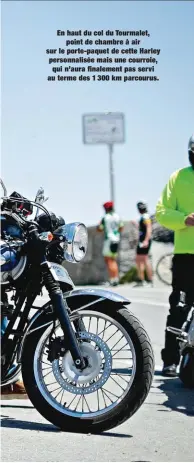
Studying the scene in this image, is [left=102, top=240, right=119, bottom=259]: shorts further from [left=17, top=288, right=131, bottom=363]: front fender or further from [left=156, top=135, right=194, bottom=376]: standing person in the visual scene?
[left=17, top=288, right=131, bottom=363]: front fender

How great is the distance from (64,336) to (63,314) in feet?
0.35

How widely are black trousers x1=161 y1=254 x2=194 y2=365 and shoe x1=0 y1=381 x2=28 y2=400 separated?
129cm

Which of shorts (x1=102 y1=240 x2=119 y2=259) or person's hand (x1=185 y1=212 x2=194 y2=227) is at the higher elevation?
person's hand (x1=185 y1=212 x2=194 y2=227)

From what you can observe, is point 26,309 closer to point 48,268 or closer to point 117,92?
point 48,268

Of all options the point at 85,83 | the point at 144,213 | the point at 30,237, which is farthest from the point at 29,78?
the point at 144,213

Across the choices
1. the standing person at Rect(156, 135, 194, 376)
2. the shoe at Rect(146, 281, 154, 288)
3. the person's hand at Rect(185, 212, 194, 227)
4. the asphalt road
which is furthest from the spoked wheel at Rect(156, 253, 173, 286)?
the asphalt road

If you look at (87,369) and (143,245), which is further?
(143,245)

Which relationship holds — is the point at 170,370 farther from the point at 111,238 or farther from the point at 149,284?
the point at 149,284

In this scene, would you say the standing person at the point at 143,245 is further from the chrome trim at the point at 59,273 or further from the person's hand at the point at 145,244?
the chrome trim at the point at 59,273

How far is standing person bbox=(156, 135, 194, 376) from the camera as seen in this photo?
20.0 feet

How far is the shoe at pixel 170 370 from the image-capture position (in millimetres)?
6438

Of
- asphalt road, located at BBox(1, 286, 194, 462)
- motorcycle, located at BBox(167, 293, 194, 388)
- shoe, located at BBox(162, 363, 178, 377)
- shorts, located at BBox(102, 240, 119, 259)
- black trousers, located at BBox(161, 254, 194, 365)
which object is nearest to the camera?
asphalt road, located at BBox(1, 286, 194, 462)

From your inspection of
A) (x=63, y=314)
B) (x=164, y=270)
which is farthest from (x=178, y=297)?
(x=164, y=270)

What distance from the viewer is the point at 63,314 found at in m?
4.41
